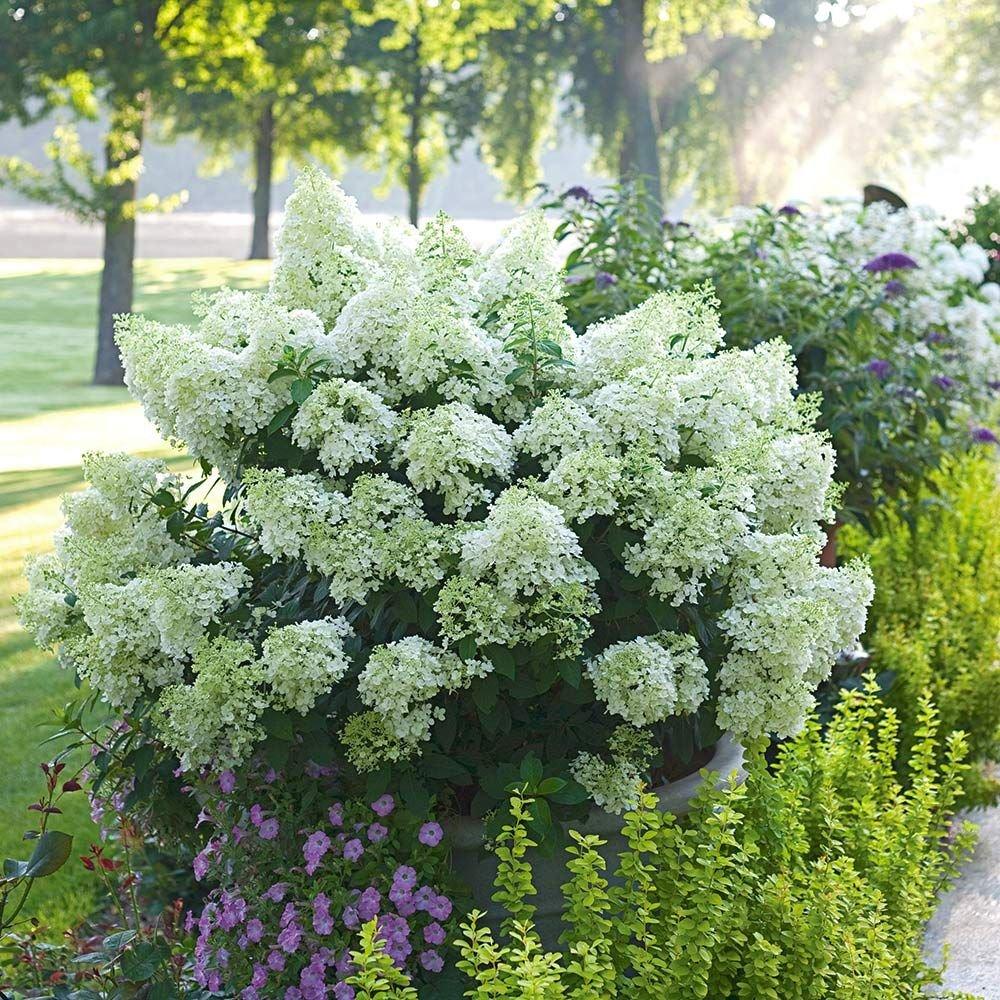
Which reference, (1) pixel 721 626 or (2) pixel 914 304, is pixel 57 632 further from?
(2) pixel 914 304

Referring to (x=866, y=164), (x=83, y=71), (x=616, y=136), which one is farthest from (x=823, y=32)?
(x=83, y=71)

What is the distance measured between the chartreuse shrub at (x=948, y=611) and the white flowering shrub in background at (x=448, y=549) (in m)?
0.92

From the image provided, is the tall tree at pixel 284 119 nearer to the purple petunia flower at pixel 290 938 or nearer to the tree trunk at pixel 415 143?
the tree trunk at pixel 415 143

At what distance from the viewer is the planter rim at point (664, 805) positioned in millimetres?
2788

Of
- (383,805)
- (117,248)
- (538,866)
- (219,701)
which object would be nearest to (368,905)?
(383,805)

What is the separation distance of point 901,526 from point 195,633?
3.66m

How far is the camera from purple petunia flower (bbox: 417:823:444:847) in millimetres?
2623

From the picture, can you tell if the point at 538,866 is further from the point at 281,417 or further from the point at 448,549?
the point at 281,417

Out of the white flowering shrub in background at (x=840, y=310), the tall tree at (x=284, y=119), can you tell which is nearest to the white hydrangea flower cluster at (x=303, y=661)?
the white flowering shrub in background at (x=840, y=310)

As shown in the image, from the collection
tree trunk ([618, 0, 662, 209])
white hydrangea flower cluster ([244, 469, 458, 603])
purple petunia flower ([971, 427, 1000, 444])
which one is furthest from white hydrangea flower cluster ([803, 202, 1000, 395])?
tree trunk ([618, 0, 662, 209])

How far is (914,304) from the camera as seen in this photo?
6418 mm

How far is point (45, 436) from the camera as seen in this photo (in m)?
12.9

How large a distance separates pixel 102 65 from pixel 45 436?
4.50 m

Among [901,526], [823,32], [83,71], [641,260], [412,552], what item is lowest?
[901,526]
